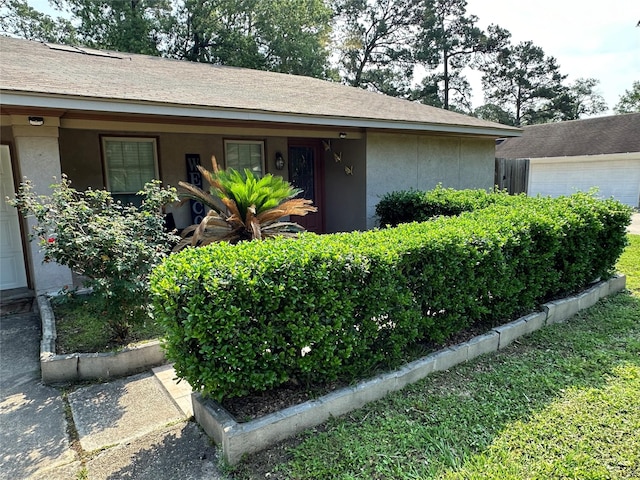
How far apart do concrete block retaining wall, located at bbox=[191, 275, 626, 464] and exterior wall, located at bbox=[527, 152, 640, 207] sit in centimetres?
1676

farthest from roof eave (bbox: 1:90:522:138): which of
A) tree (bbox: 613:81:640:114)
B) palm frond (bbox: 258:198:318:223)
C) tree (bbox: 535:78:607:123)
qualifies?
tree (bbox: 613:81:640:114)

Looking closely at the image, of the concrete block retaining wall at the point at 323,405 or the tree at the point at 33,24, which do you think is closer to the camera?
the concrete block retaining wall at the point at 323,405

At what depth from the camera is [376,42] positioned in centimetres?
2786

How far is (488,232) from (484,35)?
102ft

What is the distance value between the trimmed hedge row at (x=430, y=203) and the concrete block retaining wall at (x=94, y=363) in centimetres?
432

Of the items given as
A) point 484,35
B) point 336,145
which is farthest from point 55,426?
point 484,35

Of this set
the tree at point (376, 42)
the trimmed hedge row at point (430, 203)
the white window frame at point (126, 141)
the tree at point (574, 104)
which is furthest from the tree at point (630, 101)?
the white window frame at point (126, 141)

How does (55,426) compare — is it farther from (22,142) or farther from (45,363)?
(22,142)

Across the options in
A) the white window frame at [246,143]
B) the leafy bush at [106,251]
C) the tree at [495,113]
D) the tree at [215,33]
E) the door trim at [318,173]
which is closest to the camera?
the leafy bush at [106,251]

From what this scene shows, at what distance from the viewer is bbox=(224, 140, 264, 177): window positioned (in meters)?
8.26

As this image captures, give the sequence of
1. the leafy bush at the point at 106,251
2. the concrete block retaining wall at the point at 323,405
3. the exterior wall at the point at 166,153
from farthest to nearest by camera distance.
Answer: the exterior wall at the point at 166,153 → the leafy bush at the point at 106,251 → the concrete block retaining wall at the point at 323,405

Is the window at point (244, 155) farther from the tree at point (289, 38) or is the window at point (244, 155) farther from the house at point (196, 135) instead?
the tree at point (289, 38)

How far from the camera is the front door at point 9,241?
5648 millimetres

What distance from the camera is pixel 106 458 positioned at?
→ 252 centimetres
